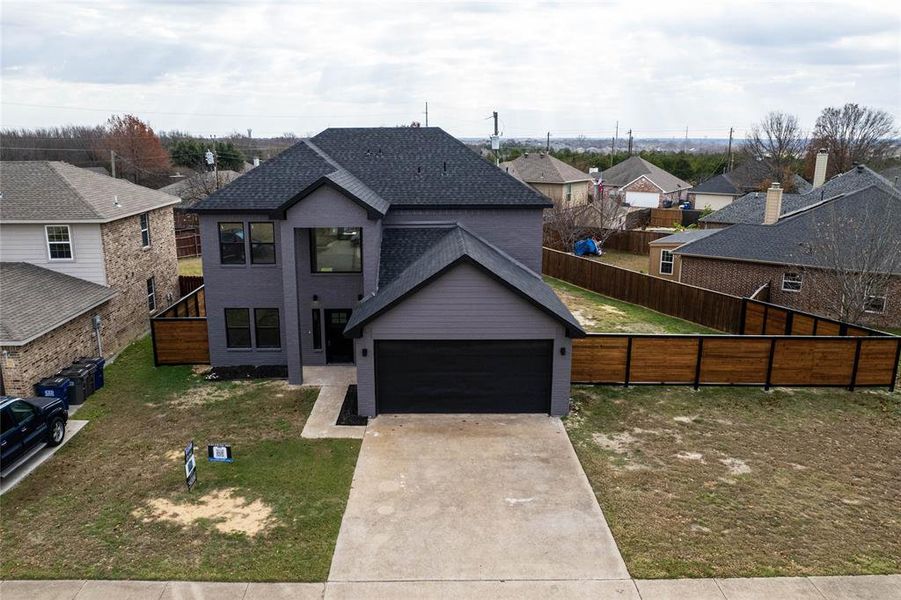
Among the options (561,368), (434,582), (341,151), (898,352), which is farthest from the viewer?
(341,151)

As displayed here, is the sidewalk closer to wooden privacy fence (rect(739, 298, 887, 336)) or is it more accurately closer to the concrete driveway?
the concrete driveway

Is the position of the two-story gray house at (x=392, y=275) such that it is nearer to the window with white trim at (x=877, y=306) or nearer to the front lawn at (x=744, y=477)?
the front lawn at (x=744, y=477)

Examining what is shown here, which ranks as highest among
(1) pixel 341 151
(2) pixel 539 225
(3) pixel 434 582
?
(1) pixel 341 151

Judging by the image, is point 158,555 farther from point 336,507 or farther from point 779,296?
point 779,296

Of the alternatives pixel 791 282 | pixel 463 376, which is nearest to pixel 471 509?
pixel 463 376

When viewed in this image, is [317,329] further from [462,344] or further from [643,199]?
[643,199]

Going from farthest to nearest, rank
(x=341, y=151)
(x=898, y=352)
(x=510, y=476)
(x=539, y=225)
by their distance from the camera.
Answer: (x=341, y=151) < (x=539, y=225) < (x=898, y=352) < (x=510, y=476)

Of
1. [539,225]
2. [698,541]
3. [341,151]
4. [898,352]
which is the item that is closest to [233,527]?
[698,541]
